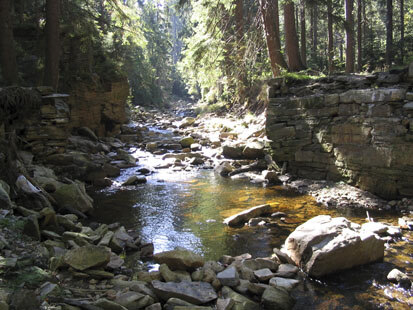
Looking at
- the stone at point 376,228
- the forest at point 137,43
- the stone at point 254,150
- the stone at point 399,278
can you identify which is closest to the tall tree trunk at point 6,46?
the forest at point 137,43

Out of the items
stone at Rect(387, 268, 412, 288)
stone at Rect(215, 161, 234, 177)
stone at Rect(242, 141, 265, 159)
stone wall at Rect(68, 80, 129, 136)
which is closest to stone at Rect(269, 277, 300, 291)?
stone at Rect(387, 268, 412, 288)

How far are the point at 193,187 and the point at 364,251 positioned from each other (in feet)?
19.1

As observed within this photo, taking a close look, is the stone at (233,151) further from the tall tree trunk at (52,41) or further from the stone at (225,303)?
the stone at (225,303)

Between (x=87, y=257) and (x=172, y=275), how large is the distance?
1.13m

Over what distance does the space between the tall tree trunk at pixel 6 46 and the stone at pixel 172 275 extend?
9.12 meters

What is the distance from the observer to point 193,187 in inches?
405

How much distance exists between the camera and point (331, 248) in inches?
195

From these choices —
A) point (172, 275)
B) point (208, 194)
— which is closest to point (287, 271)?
point (172, 275)

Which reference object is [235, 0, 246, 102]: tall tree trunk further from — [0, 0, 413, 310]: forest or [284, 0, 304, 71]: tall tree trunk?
[284, 0, 304, 71]: tall tree trunk

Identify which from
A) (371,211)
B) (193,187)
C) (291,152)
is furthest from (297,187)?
(193,187)

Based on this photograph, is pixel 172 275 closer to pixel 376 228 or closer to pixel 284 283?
pixel 284 283

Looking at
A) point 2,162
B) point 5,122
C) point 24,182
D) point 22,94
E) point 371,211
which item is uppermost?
point 22,94

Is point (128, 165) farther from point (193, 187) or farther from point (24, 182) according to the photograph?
point (24, 182)

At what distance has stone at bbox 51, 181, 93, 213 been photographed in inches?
293
